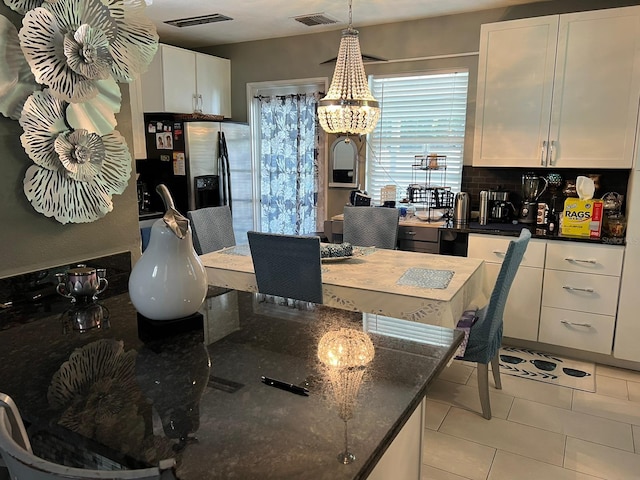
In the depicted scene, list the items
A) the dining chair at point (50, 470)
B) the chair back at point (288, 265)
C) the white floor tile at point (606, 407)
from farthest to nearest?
1. the white floor tile at point (606, 407)
2. the chair back at point (288, 265)
3. the dining chair at point (50, 470)

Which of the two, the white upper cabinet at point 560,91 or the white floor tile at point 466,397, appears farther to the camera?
the white upper cabinet at point 560,91

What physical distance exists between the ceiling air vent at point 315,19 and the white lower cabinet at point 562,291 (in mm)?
2195

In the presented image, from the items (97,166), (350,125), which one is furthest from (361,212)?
(97,166)

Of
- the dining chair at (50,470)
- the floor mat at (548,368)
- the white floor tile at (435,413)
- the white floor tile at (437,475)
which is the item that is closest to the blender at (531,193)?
the floor mat at (548,368)

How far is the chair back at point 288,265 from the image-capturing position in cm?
230

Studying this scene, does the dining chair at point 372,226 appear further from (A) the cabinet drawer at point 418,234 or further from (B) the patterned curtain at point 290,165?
(B) the patterned curtain at point 290,165

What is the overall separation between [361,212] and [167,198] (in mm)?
2308

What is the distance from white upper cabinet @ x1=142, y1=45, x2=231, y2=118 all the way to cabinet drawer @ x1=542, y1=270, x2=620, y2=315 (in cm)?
349

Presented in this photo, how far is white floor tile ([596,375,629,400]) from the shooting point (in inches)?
114

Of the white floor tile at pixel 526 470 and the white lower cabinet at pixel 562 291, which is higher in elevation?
the white lower cabinet at pixel 562 291

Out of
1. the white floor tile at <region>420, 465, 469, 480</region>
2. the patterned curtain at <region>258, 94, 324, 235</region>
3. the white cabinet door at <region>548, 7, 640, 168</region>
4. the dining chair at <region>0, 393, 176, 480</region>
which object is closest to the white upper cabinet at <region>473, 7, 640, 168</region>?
the white cabinet door at <region>548, 7, 640, 168</region>

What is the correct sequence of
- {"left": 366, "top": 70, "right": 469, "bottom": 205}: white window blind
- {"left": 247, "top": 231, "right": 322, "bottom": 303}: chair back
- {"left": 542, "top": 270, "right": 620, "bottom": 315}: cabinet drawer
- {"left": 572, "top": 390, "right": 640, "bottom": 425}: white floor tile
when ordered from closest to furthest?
{"left": 247, "top": 231, "right": 322, "bottom": 303}: chair back → {"left": 572, "top": 390, "right": 640, "bottom": 425}: white floor tile → {"left": 542, "top": 270, "right": 620, "bottom": 315}: cabinet drawer → {"left": 366, "top": 70, "right": 469, "bottom": 205}: white window blind

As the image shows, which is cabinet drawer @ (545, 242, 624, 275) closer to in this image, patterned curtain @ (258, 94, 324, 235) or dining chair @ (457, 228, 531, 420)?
dining chair @ (457, 228, 531, 420)

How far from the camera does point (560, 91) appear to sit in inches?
131
